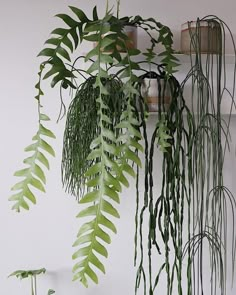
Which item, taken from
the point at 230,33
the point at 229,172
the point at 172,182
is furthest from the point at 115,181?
the point at 230,33

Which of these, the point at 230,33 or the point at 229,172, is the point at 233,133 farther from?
the point at 230,33

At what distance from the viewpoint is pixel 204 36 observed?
1.48 m

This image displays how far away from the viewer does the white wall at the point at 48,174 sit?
1.66 meters

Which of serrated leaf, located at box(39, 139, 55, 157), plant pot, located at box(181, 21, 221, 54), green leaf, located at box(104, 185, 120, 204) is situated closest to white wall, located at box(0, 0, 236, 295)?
plant pot, located at box(181, 21, 221, 54)

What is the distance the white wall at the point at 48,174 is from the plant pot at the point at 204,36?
169mm

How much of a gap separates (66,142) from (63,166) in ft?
0.31

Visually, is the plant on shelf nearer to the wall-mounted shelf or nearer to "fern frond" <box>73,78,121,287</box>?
"fern frond" <box>73,78,121,287</box>

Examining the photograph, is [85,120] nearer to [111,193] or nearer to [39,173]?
[39,173]

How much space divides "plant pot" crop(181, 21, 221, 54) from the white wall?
169 mm

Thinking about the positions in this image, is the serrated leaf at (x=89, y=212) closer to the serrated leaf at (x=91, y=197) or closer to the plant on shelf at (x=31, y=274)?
the serrated leaf at (x=91, y=197)

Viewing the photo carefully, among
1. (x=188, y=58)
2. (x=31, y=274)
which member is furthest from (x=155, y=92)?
(x=31, y=274)

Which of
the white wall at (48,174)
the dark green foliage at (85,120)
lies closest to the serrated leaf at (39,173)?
the dark green foliage at (85,120)

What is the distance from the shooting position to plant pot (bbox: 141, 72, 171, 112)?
1.44 metres

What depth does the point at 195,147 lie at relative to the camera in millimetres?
1476
